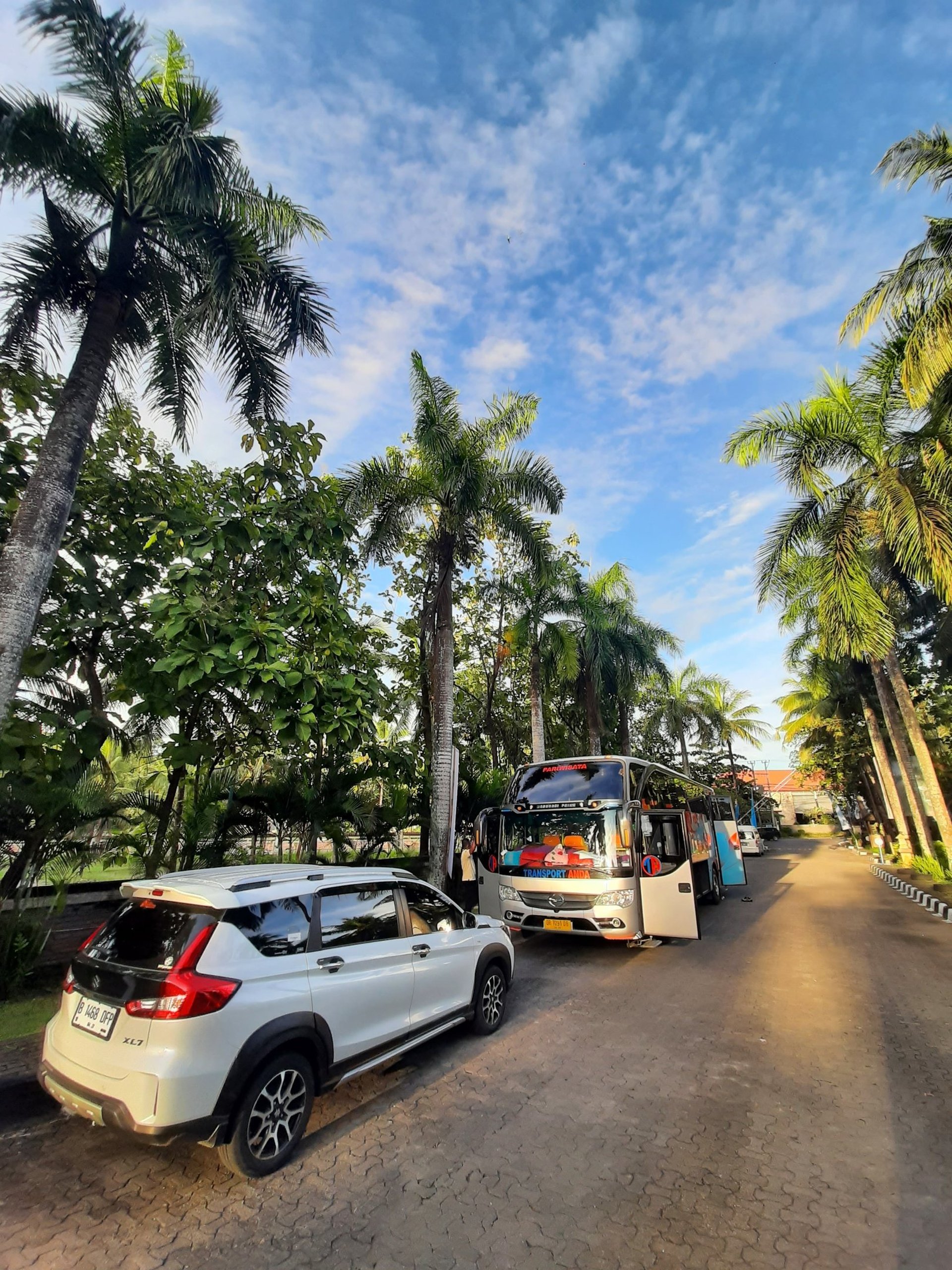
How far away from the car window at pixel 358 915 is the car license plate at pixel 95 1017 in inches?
46.5

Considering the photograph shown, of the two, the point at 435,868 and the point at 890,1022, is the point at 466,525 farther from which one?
the point at 890,1022

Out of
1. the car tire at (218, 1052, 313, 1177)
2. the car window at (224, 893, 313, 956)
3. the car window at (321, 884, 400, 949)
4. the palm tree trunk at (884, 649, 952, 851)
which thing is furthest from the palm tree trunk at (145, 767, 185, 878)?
the palm tree trunk at (884, 649, 952, 851)

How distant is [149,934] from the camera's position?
11.2 ft

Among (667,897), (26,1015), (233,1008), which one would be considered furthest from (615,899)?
(26,1015)

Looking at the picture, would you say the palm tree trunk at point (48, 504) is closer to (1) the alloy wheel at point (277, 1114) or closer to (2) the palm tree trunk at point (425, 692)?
(1) the alloy wheel at point (277, 1114)

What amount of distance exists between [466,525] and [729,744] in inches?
1530

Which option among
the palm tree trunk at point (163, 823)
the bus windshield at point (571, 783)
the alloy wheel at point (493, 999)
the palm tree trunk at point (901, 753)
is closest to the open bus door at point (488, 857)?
the bus windshield at point (571, 783)

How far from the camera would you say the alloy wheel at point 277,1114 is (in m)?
3.31

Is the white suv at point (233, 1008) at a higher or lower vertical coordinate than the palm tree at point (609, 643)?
lower

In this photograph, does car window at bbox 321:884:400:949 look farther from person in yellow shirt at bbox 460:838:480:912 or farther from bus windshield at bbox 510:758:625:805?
person in yellow shirt at bbox 460:838:480:912

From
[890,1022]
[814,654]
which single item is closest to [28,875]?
[890,1022]

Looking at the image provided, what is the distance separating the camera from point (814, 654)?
27.9 m

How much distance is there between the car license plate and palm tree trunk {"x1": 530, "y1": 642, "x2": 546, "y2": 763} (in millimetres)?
14007

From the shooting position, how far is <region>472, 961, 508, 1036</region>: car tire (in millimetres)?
5414
